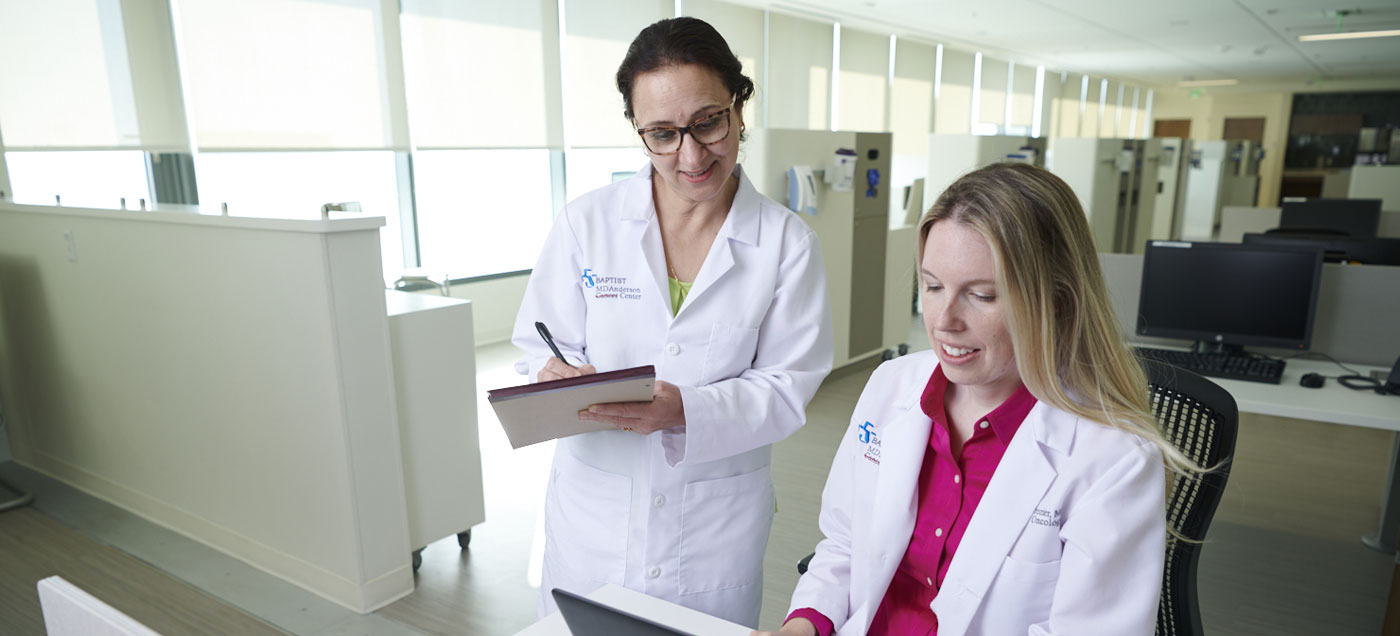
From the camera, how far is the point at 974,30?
381 inches

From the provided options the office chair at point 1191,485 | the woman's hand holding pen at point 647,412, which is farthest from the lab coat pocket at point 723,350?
the office chair at point 1191,485

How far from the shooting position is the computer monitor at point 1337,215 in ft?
18.1

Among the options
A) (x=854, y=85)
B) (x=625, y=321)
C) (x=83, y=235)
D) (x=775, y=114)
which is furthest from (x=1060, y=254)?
(x=854, y=85)

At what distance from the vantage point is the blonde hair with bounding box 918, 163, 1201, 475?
3.19ft

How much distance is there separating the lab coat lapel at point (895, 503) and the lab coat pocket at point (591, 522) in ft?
1.40

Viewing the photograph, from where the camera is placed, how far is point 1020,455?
1028 millimetres

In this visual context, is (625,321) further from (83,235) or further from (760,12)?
(760,12)

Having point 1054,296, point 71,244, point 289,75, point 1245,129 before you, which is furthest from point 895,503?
point 1245,129

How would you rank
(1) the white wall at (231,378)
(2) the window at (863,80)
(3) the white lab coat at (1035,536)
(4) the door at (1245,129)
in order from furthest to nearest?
(4) the door at (1245,129) < (2) the window at (863,80) < (1) the white wall at (231,378) < (3) the white lab coat at (1035,536)

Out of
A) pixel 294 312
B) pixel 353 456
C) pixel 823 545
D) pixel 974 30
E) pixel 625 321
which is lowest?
pixel 353 456

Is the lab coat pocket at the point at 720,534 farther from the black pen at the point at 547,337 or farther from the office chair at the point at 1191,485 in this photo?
the office chair at the point at 1191,485

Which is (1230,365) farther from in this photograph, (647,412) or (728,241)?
(647,412)

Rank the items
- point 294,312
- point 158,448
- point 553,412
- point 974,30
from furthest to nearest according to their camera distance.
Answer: point 974,30, point 158,448, point 294,312, point 553,412

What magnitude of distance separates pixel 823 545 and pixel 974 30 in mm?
9733
